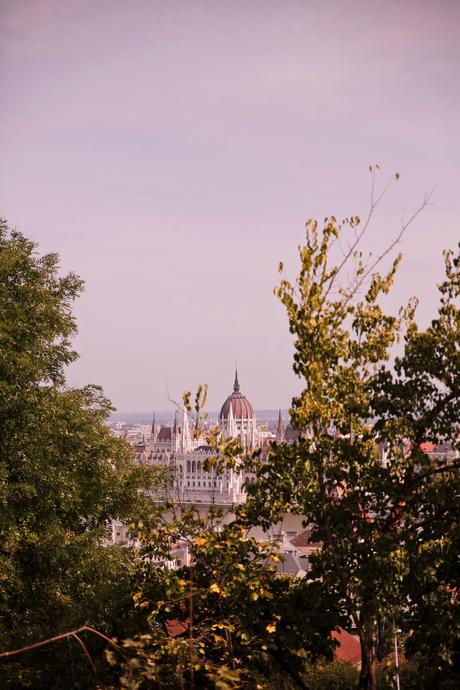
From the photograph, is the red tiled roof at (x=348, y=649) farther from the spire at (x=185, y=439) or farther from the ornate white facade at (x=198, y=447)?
the spire at (x=185, y=439)

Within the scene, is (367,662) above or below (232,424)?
below

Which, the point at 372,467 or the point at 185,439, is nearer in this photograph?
the point at 372,467

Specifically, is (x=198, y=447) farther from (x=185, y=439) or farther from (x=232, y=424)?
(x=232, y=424)

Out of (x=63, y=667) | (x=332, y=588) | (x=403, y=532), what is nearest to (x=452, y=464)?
(x=403, y=532)

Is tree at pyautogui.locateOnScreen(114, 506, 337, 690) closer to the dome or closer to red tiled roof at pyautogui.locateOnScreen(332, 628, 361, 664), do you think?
red tiled roof at pyautogui.locateOnScreen(332, 628, 361, 664)

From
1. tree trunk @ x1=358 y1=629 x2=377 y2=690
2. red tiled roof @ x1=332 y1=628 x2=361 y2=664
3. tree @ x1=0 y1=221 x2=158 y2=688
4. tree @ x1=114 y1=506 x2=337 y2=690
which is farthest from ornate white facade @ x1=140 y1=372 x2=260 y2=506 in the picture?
tree trunk @ x1=358 y1=629 x2=377 y2=690

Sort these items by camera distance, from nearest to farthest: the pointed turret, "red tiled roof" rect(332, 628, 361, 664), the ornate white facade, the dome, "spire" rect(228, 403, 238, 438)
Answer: "red tiled roof" rect(332, 628, 361, 664) < "spire" rect(228, 403, 238, 438) < the pointed turret < the ornate white facade < the dome

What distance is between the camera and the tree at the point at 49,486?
10.4m

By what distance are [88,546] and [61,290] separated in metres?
4.80

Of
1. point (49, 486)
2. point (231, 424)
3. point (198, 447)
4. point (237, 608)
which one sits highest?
point (231, 424)

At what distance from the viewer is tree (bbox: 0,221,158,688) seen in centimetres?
1043

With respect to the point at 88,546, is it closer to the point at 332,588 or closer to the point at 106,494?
the point at 106,494

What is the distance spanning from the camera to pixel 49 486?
41.1 feet

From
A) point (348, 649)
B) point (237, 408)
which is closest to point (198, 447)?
point (237, 408)
